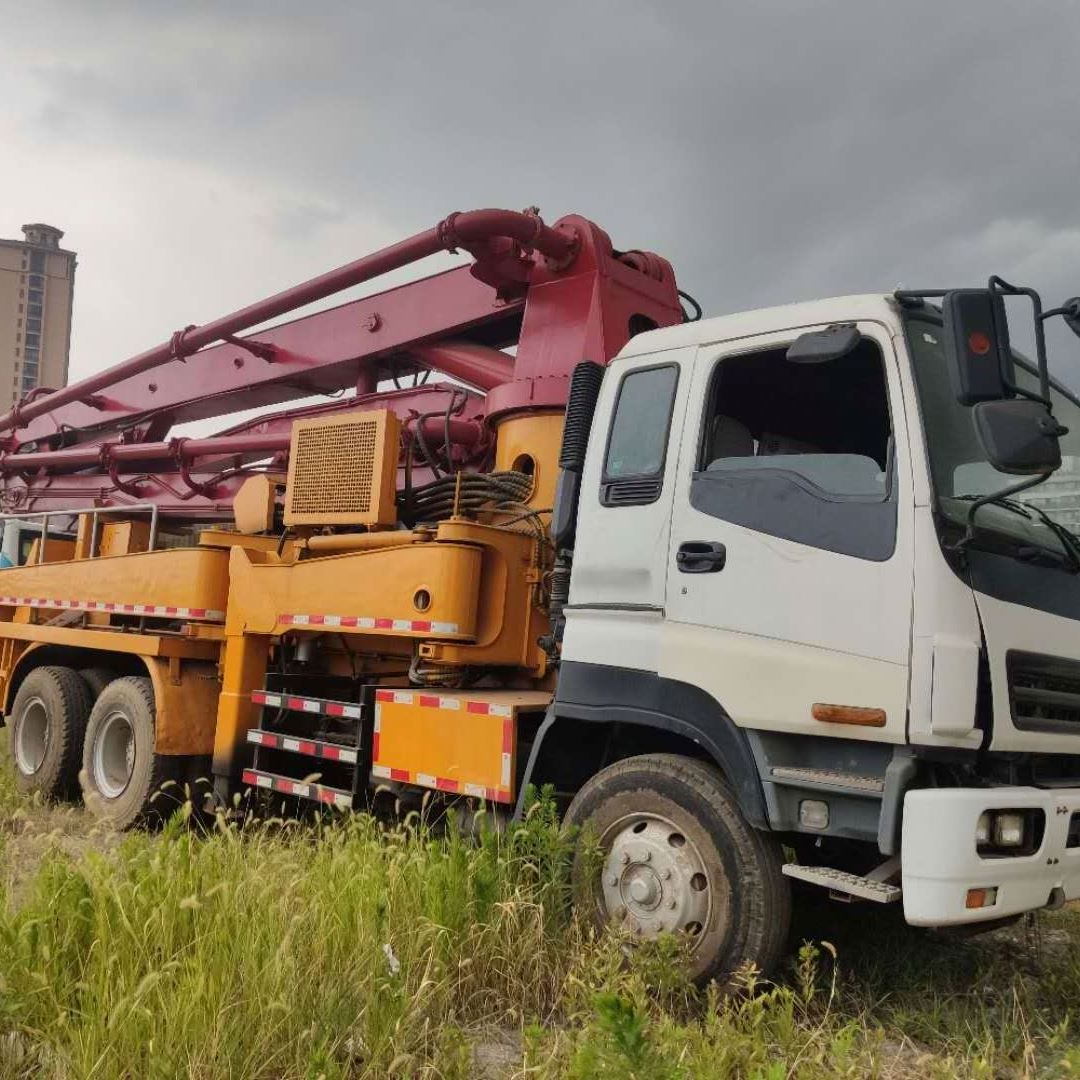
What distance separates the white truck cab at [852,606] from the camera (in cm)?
319

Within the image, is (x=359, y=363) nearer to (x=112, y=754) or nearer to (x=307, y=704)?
(x=307, y=704)

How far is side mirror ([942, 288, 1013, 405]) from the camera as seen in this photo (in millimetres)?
3062

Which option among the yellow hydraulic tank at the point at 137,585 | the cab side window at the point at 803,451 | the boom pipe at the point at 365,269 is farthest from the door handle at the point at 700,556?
the yellow hydraulic tank at the point at 137,585

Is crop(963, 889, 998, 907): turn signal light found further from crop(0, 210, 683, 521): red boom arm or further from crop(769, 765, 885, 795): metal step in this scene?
crop(0, 210, 683, 521): red boom arm

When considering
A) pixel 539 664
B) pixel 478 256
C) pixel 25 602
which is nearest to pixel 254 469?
pixel 25 602

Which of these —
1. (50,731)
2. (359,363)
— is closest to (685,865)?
(359,363)

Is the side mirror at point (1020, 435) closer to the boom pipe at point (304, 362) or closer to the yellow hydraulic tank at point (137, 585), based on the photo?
the boom pipe at point (304, 362)

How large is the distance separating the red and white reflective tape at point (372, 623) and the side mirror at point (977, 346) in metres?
2.44

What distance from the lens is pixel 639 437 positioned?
4176 mm

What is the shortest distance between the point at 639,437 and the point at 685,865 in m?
1.66

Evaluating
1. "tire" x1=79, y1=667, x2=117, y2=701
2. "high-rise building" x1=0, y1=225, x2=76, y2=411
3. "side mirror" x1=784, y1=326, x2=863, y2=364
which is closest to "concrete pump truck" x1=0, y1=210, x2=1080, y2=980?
"side mirror" x1=784, y1=326, x2=863, y2=364

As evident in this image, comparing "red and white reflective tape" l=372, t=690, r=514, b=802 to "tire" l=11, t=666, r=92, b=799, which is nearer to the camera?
"red and white reflective tape" l=372, t=690, r=514, b=802

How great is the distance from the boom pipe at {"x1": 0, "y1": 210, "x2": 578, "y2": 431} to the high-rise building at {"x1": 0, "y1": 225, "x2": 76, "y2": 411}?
63.7 ft

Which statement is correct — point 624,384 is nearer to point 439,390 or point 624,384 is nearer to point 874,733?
point 874,733
